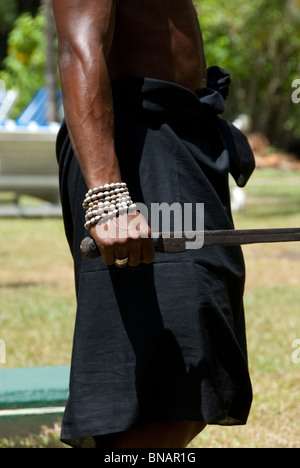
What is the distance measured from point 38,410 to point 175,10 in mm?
1910

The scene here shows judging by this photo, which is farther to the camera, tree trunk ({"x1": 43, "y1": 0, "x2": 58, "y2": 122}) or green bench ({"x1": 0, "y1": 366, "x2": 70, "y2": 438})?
tree trunk ({"x1": 43, "y1": 0, "x2": 58, "y2": 122})

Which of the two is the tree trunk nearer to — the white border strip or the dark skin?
the white border strip

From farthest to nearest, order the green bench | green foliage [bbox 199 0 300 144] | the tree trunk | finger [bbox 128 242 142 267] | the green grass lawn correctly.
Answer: green foliage [bbox 199 0 300 144] < the tree trunk < the green grass lawn < the green bench < finger [bbox 128 242 142 267]

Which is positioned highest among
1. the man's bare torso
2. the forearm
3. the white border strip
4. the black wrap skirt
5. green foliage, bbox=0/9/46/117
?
the man's bare torso

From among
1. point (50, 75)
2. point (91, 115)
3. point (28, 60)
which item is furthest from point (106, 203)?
point (28, 60)

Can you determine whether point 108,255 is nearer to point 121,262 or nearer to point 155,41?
point 121,262

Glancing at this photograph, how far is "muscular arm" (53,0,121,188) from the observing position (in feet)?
6.13

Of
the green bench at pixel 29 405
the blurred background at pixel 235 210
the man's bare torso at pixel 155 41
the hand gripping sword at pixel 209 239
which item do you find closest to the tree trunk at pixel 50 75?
the blurred background at pixel 235 210

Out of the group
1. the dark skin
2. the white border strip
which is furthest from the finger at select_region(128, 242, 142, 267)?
the white border strip

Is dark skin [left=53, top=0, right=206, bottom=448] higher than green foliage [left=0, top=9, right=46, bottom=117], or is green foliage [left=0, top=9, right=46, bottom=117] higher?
dark skin [left=53, top=0, right=206, bottom=448]

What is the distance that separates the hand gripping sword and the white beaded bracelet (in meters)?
0.05

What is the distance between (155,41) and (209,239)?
1.83ft

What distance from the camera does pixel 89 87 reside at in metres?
1.87

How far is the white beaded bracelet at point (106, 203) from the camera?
1824 millimetres
